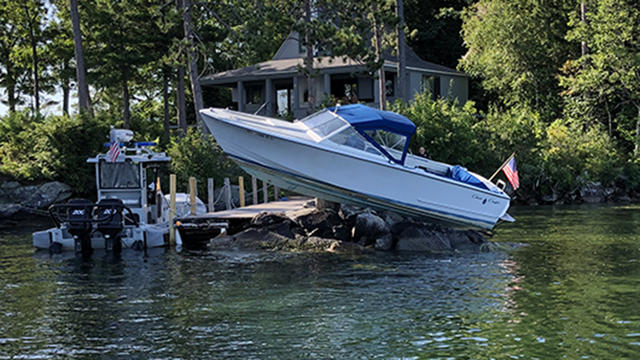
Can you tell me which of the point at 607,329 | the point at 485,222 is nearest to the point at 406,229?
the point at 485,222

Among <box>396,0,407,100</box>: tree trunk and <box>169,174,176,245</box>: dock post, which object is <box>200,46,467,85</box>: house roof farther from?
<box>169,174,176,245</box>: dock post

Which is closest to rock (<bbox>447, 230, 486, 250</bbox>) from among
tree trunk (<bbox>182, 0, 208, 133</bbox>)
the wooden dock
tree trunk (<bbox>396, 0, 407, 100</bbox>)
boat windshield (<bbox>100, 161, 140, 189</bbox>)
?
the wooden dock

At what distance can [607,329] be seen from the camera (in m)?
9.84

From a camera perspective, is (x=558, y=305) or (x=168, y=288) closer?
(x=558, y=305)

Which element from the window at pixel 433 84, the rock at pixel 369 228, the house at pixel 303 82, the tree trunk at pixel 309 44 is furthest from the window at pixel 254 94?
the rock at pixel 369 228

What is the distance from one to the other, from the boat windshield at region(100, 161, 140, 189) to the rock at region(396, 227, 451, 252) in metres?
7.13

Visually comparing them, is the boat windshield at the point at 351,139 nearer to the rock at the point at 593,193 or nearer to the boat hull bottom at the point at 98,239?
the boat hull bottom at the point at 98,239

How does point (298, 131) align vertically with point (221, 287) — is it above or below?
above

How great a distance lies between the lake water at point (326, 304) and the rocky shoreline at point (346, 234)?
2.64 ft

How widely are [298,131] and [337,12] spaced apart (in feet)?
44.1

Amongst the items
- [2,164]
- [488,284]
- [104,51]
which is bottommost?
[488,284]

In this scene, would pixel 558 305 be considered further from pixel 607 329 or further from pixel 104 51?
pixel 104 51

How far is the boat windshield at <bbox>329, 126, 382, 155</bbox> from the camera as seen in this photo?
1714cm

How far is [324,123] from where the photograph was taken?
58.1 ft
